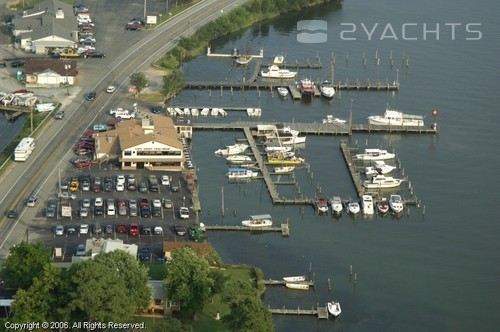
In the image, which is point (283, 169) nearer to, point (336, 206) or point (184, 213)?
point (336, 206)

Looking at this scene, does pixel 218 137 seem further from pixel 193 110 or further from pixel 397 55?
pixel 397 55

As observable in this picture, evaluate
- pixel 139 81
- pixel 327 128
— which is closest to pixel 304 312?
pixel 327 128

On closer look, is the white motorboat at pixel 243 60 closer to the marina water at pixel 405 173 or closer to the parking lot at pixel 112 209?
the marina water at pixel 405 173

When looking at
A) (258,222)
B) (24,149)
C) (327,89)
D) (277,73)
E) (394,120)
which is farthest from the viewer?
(277,73)

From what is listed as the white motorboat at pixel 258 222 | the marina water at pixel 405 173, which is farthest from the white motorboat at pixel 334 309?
the white motorboat at pixel 258 222

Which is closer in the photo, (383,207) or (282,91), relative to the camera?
(383,207)

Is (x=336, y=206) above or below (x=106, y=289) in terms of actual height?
above

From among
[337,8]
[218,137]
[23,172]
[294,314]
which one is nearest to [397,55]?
[337,8]
